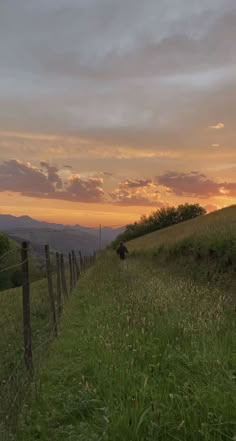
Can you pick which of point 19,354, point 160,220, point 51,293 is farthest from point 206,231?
point 160,220

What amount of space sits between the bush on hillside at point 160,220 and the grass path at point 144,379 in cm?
9331

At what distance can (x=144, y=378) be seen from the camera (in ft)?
16.9

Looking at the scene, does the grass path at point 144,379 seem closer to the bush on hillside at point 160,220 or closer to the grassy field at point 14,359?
the grassy field at point 14,359

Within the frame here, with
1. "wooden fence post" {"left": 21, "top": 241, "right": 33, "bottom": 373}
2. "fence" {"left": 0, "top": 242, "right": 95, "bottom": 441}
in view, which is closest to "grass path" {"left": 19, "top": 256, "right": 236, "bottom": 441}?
"fence" {"left": 0, "top": 242, "right": 95, "bottom": 441}

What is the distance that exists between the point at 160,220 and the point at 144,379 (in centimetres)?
9928

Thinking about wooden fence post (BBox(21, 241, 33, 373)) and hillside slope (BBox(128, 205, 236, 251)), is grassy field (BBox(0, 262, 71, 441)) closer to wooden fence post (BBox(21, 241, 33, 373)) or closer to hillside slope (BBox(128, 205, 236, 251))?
wooden fence post (BBox(21, 241, 33, 373))

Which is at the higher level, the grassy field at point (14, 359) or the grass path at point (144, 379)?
the grass path at point (144, 379)

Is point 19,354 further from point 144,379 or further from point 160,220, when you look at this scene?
point 160,220

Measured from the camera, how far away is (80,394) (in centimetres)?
539

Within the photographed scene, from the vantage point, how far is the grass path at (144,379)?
409 centimetres

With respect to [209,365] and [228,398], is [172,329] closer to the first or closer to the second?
[209,365]

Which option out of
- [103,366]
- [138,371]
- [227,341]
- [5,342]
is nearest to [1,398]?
[103,366]

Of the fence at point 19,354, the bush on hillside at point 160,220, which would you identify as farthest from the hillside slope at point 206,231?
the bush on hillside at point 160,220

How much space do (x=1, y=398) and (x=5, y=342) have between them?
3837 millimetres
